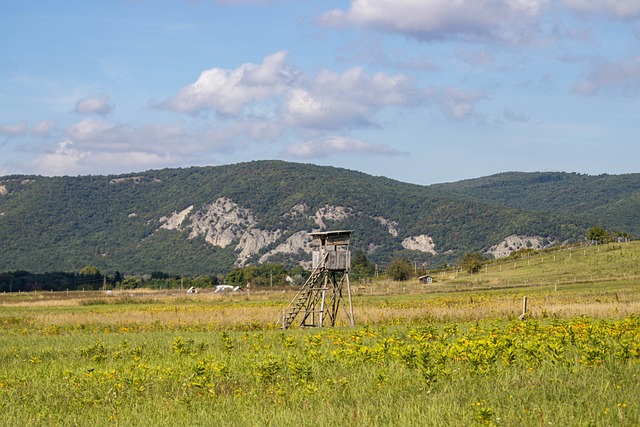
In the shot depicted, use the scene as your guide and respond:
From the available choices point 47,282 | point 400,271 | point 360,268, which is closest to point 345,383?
point 400,271

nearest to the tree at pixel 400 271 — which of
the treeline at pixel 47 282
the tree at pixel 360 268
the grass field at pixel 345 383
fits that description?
the tree at pixel 360 268

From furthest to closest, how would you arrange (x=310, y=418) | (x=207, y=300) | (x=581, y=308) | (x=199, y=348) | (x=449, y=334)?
(x=207, y=300) < (x=581, y=308) < (x=449, y=334) < (x=199, y=348) < (x=310, y=418)

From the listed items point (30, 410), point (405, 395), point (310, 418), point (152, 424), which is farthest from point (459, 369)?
point (30, 410)

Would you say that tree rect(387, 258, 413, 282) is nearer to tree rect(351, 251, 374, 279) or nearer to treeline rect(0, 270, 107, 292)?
tree rect(351, 251, 374, 279)

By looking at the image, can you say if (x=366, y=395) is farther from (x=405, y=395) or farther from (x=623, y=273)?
(x=623, y=273)

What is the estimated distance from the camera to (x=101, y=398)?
17.6 metres

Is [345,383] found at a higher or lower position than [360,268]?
lower

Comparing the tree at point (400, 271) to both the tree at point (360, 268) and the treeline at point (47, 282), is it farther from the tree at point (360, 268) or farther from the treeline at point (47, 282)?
the treeline at point (47, 282)

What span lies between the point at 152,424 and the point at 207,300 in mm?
63020

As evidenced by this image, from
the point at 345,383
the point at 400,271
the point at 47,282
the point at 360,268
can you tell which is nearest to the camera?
the point at 345,383

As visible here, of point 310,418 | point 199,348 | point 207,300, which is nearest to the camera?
point 310,418

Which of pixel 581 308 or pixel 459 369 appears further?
pixel 581 308

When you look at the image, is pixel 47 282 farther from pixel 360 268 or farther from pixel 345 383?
pixel 345 383

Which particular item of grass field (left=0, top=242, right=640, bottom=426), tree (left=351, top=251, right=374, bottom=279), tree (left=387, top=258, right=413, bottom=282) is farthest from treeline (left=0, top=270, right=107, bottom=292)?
grass field (left=0, top=242, right=640, bottom=426)
